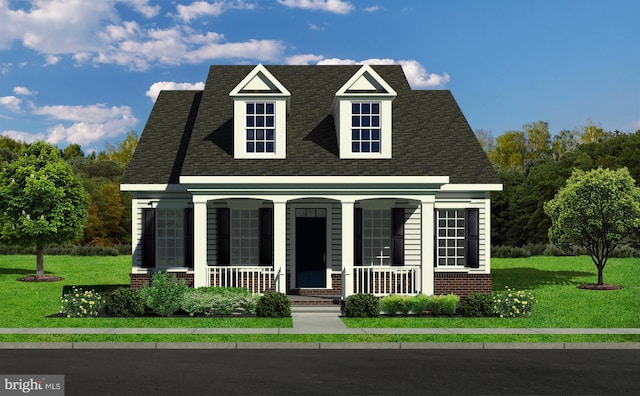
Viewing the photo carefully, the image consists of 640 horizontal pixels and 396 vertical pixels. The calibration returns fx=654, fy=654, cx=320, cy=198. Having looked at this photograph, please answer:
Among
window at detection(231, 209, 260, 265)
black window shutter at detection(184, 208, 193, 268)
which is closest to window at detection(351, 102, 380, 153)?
window at detection(231, 209, 260, 265)

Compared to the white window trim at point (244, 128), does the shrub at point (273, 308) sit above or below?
below

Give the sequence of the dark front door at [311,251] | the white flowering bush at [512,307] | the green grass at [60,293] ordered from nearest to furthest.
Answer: the green grass at [60,293], the white flowering bush at [512,307], the dark front door at [311,251]

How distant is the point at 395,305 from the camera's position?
19828 millimetres

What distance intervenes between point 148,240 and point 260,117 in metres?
6.05

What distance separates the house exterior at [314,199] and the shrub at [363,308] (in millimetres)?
2010

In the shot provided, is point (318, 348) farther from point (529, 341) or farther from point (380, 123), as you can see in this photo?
point (380, 123)

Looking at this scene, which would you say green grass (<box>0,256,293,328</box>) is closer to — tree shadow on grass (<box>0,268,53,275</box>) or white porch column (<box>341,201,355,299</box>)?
tree shadow on grass (<box>0,268,53,275</box>)

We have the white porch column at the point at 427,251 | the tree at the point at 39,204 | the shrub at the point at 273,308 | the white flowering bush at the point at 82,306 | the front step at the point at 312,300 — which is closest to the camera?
the white flowering bush at the point at 82,306

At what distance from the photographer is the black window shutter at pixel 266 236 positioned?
23.7m

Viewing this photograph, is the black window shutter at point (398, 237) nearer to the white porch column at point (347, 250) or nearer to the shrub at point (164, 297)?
the white porch column at point (347, 250)

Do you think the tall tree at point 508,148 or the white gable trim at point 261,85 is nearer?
the white gable trim at point 261,85

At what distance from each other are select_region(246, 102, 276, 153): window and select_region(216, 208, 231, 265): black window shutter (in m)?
2.50

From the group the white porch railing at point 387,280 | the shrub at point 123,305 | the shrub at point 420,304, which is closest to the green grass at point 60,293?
the shrub at point 123,305

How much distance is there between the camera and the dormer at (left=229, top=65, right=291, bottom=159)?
904 inches
